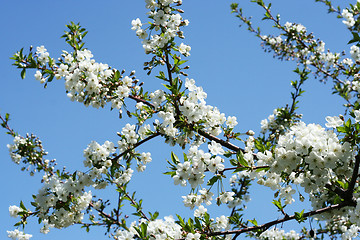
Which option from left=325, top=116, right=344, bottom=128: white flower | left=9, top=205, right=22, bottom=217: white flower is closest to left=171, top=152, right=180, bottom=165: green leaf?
left=325, top=116, right=344, bottom=128: white flower

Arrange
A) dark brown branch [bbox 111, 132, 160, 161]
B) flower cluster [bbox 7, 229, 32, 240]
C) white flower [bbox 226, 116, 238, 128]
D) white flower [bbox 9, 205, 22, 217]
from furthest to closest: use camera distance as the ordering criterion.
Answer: flower cluster [bbox 7, 229, 32, 240] < white flower [bbox 9, 205, 22, 217] < white flower [bbox 226, 116, 238, 128] < dark brown branch [bbox 111, 132, 160, 161]

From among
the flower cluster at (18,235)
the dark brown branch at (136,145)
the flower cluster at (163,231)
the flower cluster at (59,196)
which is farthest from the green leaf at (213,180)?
the flower cluster at (18,235)

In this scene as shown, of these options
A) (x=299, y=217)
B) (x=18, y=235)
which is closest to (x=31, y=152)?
(x=18, y=235)

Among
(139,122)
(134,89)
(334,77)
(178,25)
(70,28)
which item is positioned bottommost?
(139,122)

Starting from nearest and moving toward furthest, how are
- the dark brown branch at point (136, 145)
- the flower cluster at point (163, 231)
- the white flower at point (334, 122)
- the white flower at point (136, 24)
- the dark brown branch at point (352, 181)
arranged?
the dark brown branch at point (352, 181) < the white flower at point (334, 122) < the flower cluster at point (163, 231) < the dark brown branch at point (136, 145) < the white flower at point (136, 24)

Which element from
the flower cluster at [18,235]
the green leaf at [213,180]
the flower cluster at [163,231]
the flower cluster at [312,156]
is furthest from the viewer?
the flower cluster at [18,235]

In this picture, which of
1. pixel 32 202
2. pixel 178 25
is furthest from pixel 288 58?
pixel 32 202

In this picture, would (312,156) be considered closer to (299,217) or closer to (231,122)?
(299,217)

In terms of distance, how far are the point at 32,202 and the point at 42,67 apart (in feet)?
6.46

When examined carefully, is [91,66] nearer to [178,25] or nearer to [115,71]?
[115,71]

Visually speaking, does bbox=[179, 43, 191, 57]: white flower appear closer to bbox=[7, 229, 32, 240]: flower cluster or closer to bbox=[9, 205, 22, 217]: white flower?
bbox=[9, 205, 22, 217]: white flower

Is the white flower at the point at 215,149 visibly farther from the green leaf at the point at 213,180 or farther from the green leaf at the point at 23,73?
the green leaf at the point at 23,73

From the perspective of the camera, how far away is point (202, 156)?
3.24 meters

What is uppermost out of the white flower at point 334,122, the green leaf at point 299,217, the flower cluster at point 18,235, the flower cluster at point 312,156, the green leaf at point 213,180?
the flower cluster at point 18,235
